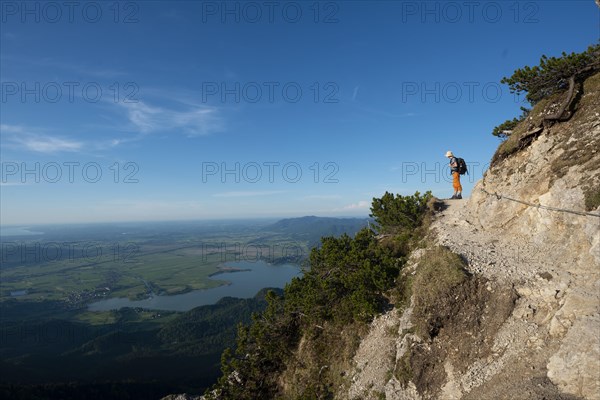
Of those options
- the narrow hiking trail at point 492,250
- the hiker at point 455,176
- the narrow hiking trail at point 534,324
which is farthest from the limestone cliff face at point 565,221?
the hiker at point 455,176

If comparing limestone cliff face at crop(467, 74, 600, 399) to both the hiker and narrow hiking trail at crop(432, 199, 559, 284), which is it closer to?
narrow hiking trail at crop(432, 199, 559, 284)

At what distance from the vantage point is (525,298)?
44.5 ft

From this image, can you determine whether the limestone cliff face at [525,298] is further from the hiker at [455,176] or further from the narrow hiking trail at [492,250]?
the hiker at [455,176]

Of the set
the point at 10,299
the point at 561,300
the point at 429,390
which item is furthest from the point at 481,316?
the point at 10,299

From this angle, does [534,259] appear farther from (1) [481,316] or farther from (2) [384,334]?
(2) [384,334]

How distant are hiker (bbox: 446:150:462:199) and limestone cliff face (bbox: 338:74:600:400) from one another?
4403 millimetres

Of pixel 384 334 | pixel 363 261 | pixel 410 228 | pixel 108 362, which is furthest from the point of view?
pixel 108 362

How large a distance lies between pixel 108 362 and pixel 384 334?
418 feet

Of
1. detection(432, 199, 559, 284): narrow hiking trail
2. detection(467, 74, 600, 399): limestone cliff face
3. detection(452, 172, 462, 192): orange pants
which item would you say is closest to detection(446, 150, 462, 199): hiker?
detection(452, 172, 462, 192): orange pants

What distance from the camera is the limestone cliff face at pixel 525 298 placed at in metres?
10.9

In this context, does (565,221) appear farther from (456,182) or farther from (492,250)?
(456,182)

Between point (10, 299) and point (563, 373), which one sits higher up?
point (563, 373)

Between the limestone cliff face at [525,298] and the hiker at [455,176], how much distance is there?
4.40 m

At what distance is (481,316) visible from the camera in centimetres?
1420
